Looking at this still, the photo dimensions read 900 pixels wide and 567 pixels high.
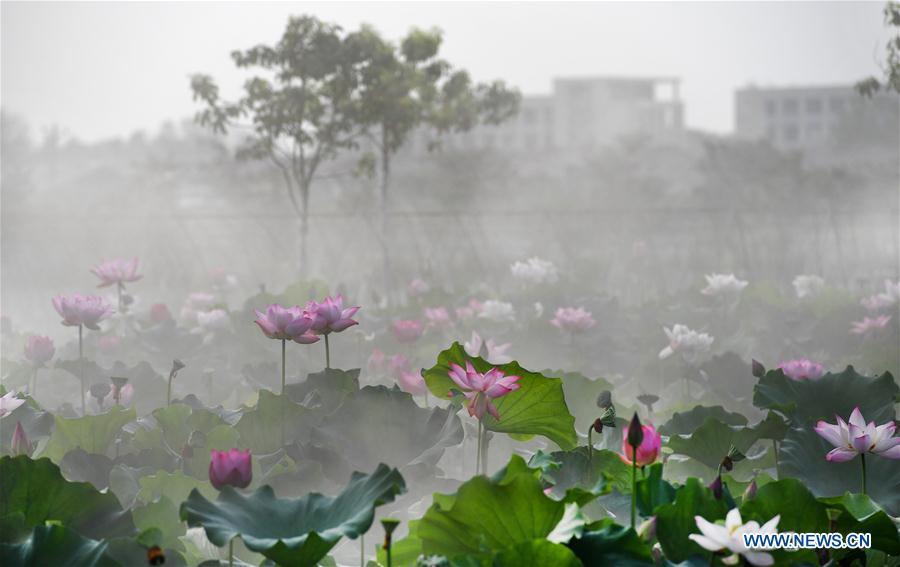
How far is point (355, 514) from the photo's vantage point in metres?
1.18

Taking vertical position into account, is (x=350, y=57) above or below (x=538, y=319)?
above

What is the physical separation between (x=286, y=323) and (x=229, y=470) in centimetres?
44

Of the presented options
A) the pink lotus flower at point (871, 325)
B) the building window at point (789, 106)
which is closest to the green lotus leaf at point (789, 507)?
the pink lotus flower at point (871, 325)

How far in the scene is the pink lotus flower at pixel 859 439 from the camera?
1.45m

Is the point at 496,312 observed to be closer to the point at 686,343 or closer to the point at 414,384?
the point at 686,343

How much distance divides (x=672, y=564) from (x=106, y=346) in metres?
2.58

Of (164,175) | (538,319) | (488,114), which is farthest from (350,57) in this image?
(164,175)

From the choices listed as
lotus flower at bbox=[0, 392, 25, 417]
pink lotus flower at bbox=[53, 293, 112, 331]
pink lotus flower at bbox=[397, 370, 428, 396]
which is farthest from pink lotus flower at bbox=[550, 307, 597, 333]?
lotus flower at bbox=[0, 392, 25, 417]

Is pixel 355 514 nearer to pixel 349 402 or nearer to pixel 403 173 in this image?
pixel 349 402

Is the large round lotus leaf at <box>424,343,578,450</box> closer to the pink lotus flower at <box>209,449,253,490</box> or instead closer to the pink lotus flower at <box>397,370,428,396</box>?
the pink lotus flower at <box>209,449,253,490</box>

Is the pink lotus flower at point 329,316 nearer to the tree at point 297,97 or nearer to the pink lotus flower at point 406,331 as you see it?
the pink lotus flower at point 406,331

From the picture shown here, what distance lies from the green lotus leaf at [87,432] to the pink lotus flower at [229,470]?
0.63 m

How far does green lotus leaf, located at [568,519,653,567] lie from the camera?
1145mm

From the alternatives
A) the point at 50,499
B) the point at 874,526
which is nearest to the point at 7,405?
the point at 50,499
